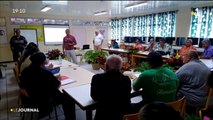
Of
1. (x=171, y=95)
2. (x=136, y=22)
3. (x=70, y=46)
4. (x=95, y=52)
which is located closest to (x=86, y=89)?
(x=171, y=95)

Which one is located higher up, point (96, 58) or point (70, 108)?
point (96, 58)

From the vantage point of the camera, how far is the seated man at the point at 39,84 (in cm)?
211

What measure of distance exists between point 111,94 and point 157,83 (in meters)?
0.53

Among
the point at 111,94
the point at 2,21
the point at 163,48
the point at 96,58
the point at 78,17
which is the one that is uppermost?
the point at 78,17

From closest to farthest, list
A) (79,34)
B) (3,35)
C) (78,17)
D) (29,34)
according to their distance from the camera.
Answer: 1. (3,35)
2. (29,34)
3. (78,17)
4. (79,34)

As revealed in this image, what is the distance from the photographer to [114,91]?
161cm

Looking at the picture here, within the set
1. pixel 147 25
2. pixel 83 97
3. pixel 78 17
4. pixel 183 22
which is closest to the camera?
pixel 83 97

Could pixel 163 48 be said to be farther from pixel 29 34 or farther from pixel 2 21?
pixel 2 21

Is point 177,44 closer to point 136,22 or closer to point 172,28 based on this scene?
point 172,28

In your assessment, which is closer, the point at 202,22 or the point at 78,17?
the point at 202,22

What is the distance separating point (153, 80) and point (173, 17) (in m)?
6.90

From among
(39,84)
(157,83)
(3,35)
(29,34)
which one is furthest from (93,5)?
(3,35)

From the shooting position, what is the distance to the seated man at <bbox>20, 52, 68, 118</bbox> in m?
2.11

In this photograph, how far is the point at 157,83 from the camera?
5.76 feet
